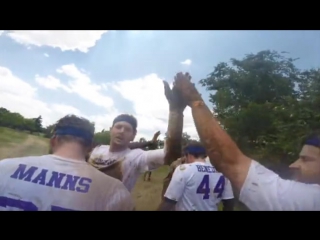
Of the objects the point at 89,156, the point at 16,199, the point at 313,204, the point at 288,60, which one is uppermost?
the point at 288,60

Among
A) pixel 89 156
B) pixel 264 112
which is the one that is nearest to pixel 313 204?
pixel 264 112

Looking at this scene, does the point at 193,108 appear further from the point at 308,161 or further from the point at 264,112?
the point at 308,161

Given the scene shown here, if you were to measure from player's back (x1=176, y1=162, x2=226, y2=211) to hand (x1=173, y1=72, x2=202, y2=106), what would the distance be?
0.43 m

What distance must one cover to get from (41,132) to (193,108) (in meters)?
0.96

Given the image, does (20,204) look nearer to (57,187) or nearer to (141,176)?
(57,187)

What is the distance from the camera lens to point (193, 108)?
2113 millimetres

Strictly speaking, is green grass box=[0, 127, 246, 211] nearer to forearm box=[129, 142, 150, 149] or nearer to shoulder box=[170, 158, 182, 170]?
shoulder box=[170, 158, 182, 170]

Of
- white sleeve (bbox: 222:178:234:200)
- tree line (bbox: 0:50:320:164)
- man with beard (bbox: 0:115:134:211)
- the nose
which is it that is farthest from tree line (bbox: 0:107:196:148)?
the nose

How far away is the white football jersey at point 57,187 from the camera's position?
6.53 ft

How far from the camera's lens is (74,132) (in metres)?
2.13

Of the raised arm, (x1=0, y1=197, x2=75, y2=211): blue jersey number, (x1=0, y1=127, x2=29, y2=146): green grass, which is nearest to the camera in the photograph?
(x1=0, y1=197, x2=75, y2=211): blue jersey number

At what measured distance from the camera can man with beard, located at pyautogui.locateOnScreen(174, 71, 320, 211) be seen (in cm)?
201

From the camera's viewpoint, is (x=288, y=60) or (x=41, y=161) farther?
(x=288, y=60)

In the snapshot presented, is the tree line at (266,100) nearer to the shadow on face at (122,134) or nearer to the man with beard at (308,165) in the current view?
the man with beard at (308,165)
